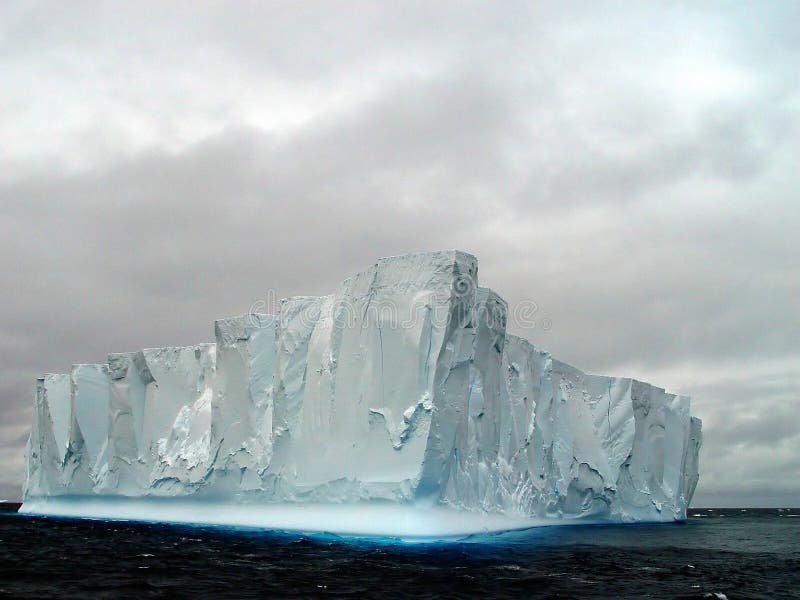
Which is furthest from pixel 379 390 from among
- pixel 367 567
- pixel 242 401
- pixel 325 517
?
pixel 242 401

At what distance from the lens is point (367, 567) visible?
39.4 ft

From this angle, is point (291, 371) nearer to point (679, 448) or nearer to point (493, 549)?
point (493, 549)

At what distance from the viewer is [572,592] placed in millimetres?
10570

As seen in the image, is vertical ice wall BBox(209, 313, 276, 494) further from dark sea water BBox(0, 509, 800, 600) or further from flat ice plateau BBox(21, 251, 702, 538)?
dark sea water BBox(0, 509, 800, 600)

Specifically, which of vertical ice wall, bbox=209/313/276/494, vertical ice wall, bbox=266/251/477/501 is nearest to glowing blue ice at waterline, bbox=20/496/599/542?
vertical ice wall, bbox=266/251/477/501

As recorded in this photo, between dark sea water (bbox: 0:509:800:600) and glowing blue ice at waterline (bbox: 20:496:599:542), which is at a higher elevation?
glowing blue ice at waterline (bbox: 20:496:599:542)

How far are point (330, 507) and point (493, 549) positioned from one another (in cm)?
404

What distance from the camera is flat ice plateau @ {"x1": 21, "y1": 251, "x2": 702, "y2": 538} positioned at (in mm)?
16719

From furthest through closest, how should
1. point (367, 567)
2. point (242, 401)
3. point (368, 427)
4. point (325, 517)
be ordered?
point (242, 401) < point (325, 517) < point (368, 427) < point (367, 567)

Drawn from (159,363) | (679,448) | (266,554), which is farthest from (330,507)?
(679,448)

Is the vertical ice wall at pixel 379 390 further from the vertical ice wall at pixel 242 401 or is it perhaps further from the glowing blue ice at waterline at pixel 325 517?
the vertical ice wall at pixel 242 401

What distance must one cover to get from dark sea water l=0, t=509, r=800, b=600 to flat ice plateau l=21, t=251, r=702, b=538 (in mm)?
1290

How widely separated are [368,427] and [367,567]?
543 cm

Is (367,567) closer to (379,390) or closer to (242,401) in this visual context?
(379,390)
